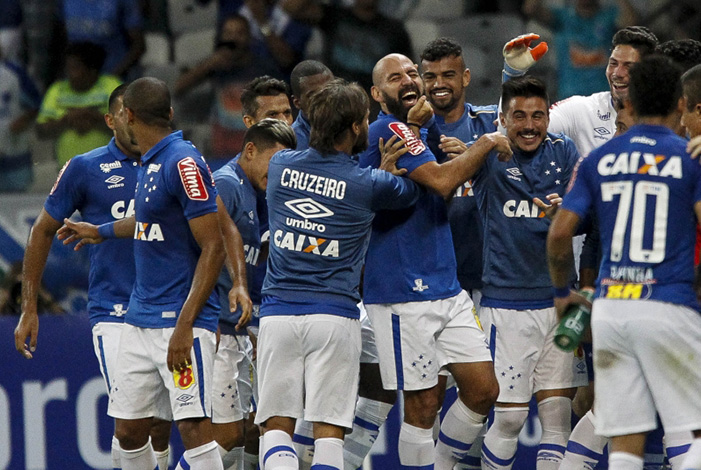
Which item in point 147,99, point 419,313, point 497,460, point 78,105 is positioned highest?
point 147,99

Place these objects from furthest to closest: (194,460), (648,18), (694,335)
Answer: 1. (648,18)
2. (194,460)
3. (694,335)

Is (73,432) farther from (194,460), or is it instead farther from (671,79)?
(671,79)

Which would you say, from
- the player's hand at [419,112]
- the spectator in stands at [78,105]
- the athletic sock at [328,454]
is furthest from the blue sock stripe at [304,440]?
the spectator in stands at [78,105]

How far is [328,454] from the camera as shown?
5.25m

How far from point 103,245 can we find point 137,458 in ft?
4.41

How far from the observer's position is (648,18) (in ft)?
32.7

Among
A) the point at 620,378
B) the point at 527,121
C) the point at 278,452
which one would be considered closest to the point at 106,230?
the point at 278,452

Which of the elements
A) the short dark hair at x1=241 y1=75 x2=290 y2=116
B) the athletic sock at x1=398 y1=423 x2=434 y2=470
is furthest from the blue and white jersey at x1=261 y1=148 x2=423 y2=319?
the short dark hair at x1=241 y1=75 x2=290 y2=116

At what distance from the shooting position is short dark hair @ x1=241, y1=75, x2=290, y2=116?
7.02 m

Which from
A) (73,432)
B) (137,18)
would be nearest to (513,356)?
(73,432)

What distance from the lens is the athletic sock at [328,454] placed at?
5.24m

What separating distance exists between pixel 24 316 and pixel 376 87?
2.31 metres

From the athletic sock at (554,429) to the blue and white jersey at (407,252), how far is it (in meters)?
0.90

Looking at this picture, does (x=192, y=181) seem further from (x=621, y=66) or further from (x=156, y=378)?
(x=621, y=66)
